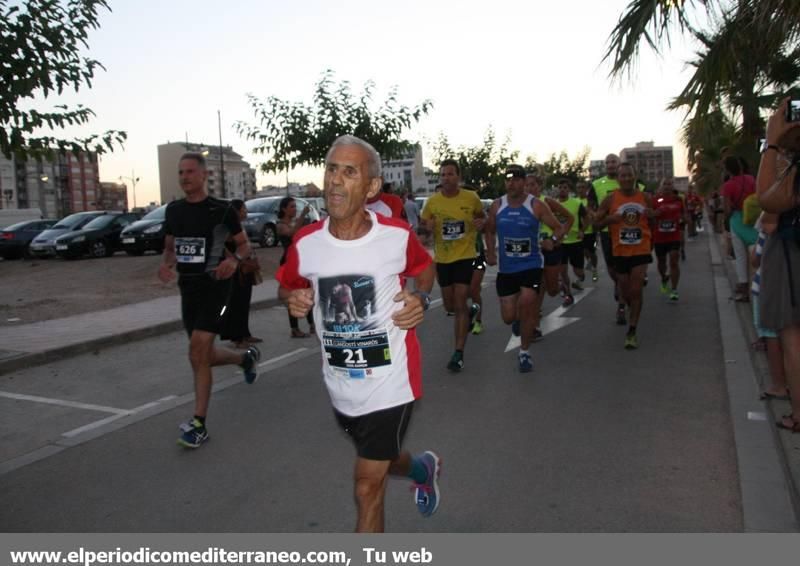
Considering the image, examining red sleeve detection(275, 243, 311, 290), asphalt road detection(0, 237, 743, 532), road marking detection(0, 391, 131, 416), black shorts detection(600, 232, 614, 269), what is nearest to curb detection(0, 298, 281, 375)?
asphalt road detection(0, 237, 743, 532)

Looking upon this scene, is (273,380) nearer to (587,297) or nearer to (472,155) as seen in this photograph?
(587,297)

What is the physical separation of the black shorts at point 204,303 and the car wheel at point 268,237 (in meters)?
18.4

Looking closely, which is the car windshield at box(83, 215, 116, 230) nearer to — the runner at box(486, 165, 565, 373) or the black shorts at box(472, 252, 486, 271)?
the black shorts at box(472, 252, 486, 271)

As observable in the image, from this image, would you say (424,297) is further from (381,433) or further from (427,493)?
(427,493)

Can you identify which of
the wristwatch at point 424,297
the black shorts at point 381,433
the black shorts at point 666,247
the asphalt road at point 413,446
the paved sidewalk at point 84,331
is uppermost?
the wristwatch at point 424,297

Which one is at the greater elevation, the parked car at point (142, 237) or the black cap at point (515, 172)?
the black cap at point (515, 172)

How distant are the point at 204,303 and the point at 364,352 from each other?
2.56 metres

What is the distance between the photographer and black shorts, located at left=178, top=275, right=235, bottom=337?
5559 mm

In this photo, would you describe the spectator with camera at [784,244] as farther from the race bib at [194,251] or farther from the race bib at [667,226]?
the race bib at [667,226]

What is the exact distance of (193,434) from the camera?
549cm

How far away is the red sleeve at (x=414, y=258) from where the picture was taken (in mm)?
3498

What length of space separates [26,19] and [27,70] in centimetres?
49

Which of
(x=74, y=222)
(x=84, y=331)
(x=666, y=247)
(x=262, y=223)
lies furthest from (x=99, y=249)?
(x=666, y=247)

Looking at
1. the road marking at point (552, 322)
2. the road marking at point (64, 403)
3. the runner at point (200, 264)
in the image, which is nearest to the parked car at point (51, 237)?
the road marking at point (552, 322)
